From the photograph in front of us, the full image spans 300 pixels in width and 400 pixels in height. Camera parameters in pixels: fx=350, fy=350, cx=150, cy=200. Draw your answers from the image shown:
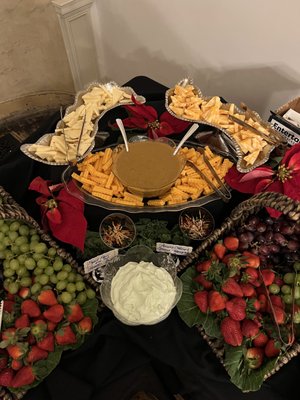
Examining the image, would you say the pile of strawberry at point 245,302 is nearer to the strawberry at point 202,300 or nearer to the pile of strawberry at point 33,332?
the strawberry at point 202,300

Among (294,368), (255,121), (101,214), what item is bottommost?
(294,368)

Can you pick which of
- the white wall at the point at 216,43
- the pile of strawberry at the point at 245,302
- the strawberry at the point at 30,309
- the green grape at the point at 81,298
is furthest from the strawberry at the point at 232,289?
the white wall at the point at 216,43

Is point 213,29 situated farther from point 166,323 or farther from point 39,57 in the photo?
point 166,323

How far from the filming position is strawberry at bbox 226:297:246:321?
838 mm

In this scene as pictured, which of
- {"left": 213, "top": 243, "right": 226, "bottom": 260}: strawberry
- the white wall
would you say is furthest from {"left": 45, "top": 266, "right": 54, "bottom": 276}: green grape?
the white wall

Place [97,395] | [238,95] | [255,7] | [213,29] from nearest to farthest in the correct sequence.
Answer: [97,395] → [255,7] → [213,29] → [238,95]

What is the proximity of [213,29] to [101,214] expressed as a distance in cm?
97

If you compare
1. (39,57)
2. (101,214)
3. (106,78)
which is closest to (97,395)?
(101,214)

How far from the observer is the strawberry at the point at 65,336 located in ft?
2.78

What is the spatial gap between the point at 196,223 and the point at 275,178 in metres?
0.26

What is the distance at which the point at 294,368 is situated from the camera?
35.5 inches

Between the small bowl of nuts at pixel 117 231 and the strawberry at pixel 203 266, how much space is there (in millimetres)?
197

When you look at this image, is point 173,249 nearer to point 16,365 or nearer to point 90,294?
point 90,294

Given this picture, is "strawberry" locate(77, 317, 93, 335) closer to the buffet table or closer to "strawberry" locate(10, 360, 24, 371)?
the buffet table
